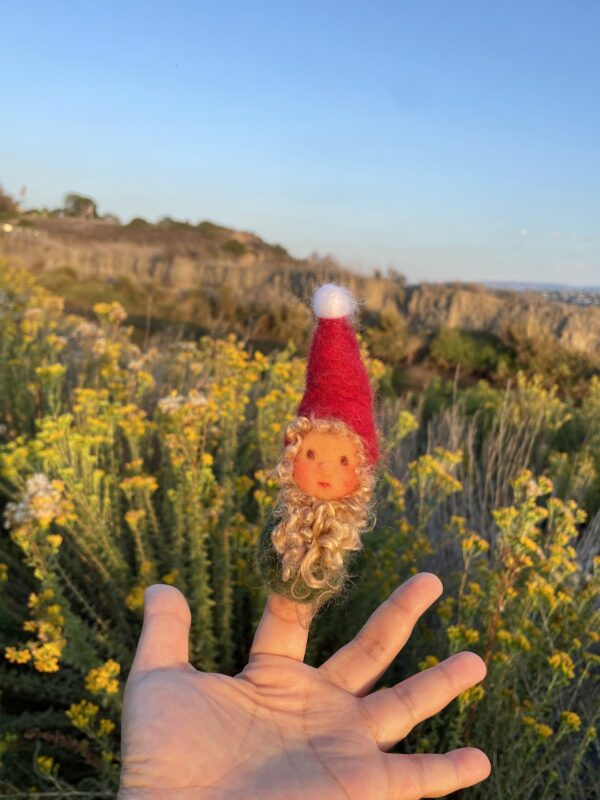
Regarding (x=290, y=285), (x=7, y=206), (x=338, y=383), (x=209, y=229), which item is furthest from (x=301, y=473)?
(x=209, y=229)

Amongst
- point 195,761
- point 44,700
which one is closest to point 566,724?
point 195,761

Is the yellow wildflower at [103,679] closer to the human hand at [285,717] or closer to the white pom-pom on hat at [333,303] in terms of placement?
the human hand at [285,717]

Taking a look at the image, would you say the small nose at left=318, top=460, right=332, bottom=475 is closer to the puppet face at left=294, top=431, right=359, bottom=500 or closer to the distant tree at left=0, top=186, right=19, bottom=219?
the puppet face at left=294, top=431, right=359, bottom=500

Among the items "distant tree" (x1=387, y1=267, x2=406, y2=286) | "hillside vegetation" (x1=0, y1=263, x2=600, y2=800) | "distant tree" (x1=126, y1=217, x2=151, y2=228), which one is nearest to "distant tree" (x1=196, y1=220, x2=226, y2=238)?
"distant tree" (x1=126, y1=217, x2=151, y2=228)

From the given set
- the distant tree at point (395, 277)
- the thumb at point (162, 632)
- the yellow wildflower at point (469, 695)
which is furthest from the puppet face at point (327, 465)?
the distant tree at point (395, 277)

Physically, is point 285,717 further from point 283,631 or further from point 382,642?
point 382,642

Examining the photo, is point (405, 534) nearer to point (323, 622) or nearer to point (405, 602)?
point (323, 622)
